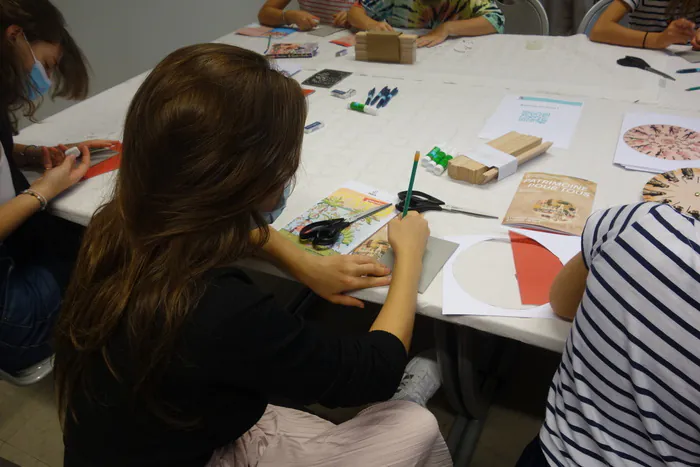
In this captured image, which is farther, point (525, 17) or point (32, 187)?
point (525, 17)

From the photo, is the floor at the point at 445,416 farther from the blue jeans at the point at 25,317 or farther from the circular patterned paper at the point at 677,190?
the circular patterned paper at the point at 677,190

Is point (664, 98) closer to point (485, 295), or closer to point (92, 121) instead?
point (485, 295)

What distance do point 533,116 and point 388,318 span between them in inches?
31.3

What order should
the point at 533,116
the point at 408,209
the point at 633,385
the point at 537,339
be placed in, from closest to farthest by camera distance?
the point at 633,385 → the point at 537,339 → the point at 408,209 → the point at 533,116

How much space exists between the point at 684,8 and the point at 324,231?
164cm

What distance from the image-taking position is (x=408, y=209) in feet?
3.34

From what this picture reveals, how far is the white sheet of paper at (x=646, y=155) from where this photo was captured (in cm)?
109

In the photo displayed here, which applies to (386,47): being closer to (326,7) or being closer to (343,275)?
(326,7)

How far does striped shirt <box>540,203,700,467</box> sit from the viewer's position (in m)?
0.56

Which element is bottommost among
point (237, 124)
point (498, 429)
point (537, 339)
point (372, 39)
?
point (498, 429)

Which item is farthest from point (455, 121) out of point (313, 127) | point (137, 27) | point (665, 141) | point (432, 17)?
point (137, 27)

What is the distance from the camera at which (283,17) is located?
85.4 inches

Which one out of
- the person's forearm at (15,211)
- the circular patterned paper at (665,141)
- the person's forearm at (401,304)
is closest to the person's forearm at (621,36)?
the circular patterned paper at (665,141)

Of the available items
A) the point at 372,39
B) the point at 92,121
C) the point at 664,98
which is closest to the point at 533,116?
the point at 664,98
